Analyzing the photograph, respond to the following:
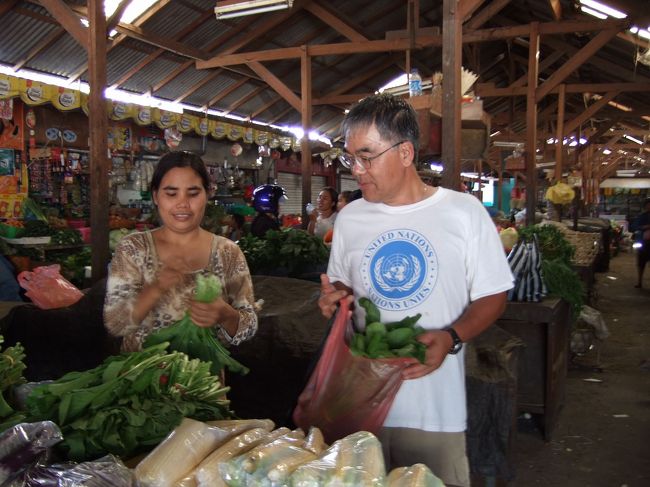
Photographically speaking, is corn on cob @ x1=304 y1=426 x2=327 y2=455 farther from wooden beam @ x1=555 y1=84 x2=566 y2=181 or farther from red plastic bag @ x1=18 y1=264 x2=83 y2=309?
wooden beam @ x1=555 y1=84 x2=566 y2=181

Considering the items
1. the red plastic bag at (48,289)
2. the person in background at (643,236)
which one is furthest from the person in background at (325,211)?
the person in background at (643,236)

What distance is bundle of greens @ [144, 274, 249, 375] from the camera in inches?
75.4

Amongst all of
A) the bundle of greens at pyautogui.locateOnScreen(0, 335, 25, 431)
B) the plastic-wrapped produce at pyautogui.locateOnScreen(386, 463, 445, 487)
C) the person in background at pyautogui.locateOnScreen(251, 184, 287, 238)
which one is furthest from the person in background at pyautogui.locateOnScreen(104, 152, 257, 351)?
the person in background at pyautogui.locateOnScreen(251, 184, 287, 238)

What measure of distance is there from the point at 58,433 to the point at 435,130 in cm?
392

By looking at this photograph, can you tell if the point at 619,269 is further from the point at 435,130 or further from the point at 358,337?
the point at 358,337

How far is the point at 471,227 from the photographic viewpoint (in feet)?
6.23

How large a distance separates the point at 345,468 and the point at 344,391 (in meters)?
0.67

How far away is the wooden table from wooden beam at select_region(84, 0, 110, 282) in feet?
10.9

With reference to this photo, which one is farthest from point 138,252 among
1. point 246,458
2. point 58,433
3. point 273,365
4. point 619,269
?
point 619,269

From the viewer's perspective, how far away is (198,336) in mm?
1971

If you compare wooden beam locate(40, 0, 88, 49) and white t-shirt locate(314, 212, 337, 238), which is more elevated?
wooden beam locate(40, 0, 88, 49)

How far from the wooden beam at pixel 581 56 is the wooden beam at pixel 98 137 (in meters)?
7.03

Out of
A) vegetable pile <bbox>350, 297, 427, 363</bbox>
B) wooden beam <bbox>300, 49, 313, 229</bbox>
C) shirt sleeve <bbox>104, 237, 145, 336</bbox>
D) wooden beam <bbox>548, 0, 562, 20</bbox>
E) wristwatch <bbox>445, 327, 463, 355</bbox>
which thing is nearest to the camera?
vegetable pile <bbox>350, 297, 427, 363</bbox>

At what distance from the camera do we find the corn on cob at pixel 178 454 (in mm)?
1253
